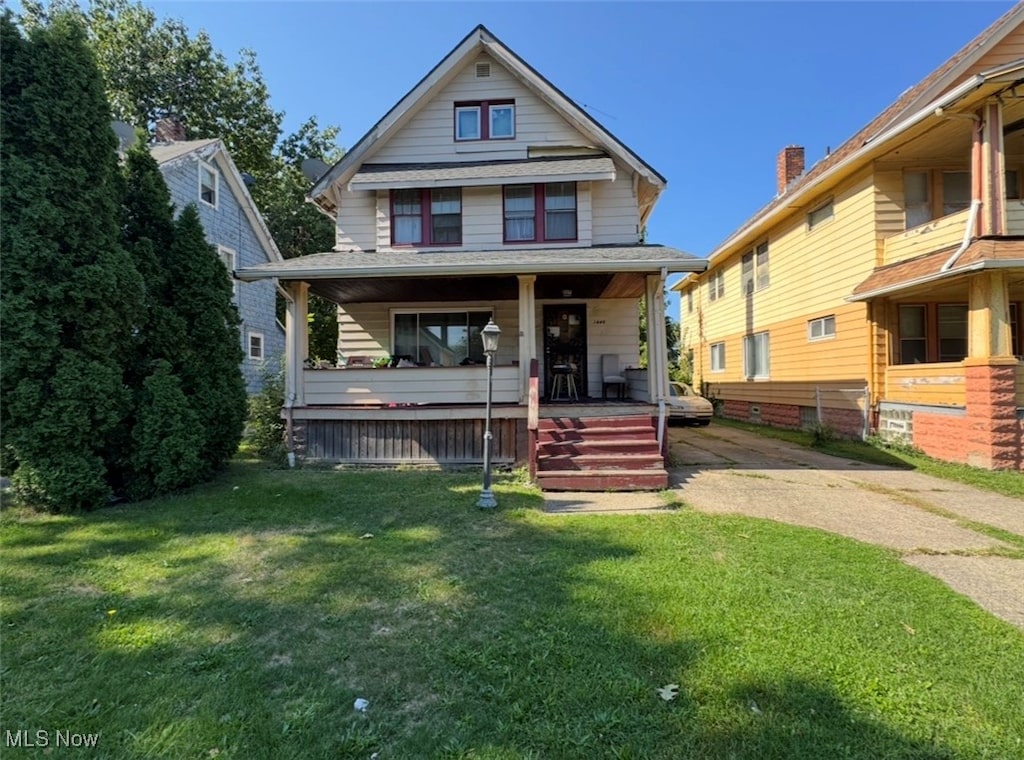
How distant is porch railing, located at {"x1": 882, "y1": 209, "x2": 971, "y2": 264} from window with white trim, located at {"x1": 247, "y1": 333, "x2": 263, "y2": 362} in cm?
1898

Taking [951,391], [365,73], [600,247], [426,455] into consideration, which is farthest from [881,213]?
[365,73]

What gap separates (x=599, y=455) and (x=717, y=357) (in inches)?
556

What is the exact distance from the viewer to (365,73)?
39.9ft

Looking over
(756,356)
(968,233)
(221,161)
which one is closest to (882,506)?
(968,233)

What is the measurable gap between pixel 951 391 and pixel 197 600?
1181 cm

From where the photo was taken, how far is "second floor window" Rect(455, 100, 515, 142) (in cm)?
1116

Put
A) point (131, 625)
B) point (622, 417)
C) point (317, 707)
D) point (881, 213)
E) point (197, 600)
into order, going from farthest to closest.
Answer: point (881, 213) → point (622, 417) → point (197, 600) → point (131, 625) → point (317, 707)

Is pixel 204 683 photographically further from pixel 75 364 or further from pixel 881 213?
pixel 881 213

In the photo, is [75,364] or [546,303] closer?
[75,364]

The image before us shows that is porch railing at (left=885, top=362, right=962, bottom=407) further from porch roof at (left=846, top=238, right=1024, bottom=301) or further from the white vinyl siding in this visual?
the white vinyl siding

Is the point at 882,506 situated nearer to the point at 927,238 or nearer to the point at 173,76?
the point at 927,238

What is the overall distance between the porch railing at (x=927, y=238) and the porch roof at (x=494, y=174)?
20.2 feet

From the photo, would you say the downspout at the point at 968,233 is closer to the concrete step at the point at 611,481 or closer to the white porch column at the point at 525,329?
the concrete step at the point at 611,481

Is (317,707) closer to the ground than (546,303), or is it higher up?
closer to the ground
